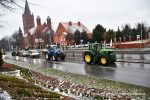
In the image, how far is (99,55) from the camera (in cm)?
2509

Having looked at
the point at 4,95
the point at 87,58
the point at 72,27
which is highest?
the point at 72,27

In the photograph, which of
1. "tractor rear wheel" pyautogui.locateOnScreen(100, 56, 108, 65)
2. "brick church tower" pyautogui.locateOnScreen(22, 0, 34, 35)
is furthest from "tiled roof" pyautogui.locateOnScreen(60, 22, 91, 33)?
"tractor rear wheel" pyautogui.locateOnScreen(100, 56, 108, 65)

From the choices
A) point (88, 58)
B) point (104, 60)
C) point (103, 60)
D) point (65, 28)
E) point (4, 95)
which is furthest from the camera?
point (65, 28)

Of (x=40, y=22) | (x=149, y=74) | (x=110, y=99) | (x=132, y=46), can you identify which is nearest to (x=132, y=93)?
(x=110, y=99)

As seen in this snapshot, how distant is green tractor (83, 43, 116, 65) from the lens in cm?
2429

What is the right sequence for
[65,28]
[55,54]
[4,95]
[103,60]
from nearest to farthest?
[4,95], [103,60], [55,54], [65,28]

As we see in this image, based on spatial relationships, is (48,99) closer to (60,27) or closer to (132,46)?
(132,46)

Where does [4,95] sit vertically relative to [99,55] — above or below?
below

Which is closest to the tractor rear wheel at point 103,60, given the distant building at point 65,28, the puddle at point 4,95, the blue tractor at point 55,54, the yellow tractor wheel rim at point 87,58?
the yellow tractor wheel rim at point 87,58

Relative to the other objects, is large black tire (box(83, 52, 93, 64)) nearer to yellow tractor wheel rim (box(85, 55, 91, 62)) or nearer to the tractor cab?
yellow tractor wheel rim (box(85, 55, 91, 62))

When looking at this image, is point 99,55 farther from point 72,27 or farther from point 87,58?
point 72,27

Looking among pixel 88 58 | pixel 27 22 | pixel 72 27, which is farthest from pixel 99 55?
pixel 27 22

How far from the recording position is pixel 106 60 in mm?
23938

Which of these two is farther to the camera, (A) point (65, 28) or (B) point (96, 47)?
(A) point (65, 28)
